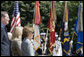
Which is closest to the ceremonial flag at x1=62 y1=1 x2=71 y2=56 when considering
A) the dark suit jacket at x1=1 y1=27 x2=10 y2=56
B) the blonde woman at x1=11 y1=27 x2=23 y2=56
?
the blonde woman at x1=11 y1=27 x2=23 y2=56

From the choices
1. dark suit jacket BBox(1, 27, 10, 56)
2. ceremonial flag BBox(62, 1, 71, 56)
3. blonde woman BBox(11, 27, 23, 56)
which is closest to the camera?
dark suit jacket BBox(1, 27, 10, 56)

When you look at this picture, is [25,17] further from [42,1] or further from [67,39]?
[67,39]

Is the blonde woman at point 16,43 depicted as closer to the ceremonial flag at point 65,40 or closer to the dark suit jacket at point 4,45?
the dark suit jacket at point 4,45

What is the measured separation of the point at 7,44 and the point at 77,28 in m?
4.91

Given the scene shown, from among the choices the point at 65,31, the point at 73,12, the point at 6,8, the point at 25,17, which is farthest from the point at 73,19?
the point at 65,31

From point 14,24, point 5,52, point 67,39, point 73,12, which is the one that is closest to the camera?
point 5,52

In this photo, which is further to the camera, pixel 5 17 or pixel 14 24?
pixel 14 24

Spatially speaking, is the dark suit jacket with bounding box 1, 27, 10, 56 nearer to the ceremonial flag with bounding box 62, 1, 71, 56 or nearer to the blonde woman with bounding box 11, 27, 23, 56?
the blonde woman with bounding box 11, 27, 23, 56

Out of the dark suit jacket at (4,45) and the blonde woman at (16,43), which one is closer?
the dark suit jacket at (4,45)

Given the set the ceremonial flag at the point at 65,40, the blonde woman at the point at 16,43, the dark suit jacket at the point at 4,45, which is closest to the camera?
the dark suit jacket at the point at 4,45

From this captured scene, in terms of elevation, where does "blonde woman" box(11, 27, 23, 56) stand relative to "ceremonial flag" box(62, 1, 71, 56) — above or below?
above

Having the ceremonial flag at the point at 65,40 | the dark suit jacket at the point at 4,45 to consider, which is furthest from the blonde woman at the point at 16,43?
the ceremonial flag at the point at 65,40

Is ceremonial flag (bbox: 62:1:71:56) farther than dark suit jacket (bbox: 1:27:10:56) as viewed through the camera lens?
Yes

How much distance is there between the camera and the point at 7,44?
2689 millimetres
